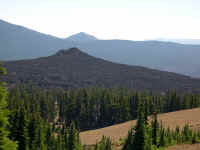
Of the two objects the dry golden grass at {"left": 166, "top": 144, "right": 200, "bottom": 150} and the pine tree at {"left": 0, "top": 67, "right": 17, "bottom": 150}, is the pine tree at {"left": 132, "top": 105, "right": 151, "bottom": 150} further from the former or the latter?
the pine tree at {"left": 0, "top": 67, "right": 17, "bottom": 150}

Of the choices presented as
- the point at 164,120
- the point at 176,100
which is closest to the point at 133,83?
the point at 176,100

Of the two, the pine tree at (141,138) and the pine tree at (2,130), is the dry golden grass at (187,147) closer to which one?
the pine tree at (141,138)

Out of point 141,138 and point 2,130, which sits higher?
point 2,130

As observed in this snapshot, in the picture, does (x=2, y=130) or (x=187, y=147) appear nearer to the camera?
(x=2, y=130)

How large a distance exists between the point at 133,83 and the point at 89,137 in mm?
131295

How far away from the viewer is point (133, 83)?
18812 cm

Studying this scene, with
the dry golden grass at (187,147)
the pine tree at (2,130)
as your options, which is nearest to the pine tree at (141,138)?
the dry golden grass at (187,147)

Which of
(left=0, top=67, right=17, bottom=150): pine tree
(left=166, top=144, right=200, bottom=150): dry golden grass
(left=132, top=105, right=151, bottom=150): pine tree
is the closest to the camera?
(left=0, top=67, right=17, bottom=150): pine tree

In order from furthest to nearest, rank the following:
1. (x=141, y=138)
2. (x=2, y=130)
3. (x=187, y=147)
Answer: (x=187, y=147) < (x=141, y=138) < (x=2, y=130)

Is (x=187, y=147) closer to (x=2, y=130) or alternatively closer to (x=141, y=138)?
(x=141, y=138)

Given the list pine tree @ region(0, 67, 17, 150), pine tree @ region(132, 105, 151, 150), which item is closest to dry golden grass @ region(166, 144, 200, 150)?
pine tree @ region(132, 105, 151, 150)

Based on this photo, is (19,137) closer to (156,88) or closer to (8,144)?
(8,144)

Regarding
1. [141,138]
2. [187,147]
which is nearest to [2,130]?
[141,138]

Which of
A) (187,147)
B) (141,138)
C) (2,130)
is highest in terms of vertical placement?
(2,130)
